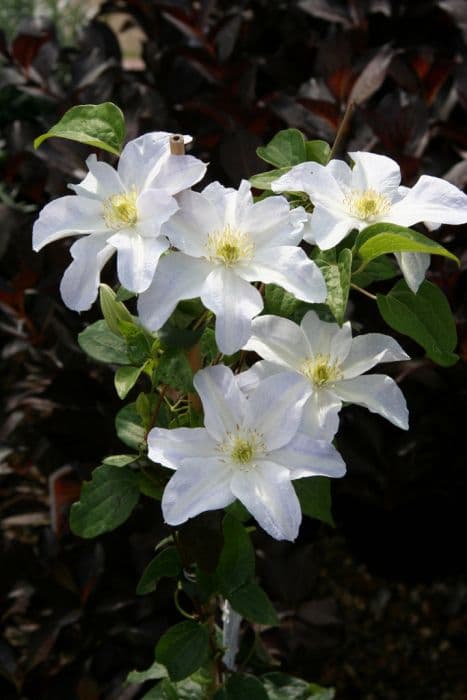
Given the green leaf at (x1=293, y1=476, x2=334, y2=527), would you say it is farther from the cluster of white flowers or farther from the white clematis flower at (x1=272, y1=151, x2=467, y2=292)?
the white clematis flower at (x1=272, y1=151, x2=467, y2=292)

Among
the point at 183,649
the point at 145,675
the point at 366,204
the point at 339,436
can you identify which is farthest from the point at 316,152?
the point at 339,436

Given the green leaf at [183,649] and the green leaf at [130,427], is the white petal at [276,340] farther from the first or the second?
the green leaf at [183,649]

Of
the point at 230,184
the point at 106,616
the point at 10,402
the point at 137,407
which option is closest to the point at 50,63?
the point at 230,184

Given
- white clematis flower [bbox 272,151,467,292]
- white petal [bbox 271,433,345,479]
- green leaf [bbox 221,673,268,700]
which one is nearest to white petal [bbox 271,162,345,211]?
white clematis flower [bbox 272,151,467,292]

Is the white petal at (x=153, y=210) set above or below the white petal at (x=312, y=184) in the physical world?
below

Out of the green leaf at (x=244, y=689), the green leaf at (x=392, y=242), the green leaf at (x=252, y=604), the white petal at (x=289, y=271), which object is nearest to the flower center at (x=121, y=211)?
the white petal at (x=289, y=271)

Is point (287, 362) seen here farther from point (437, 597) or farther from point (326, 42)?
point (437, 597)

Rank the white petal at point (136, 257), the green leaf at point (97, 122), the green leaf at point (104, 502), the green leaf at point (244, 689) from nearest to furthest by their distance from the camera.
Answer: the white petal at point (136, 257) < the green leaf at point (97, 122) < the green leaf at point (104, 502) < the green leaf at point (244, 689)
